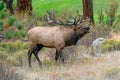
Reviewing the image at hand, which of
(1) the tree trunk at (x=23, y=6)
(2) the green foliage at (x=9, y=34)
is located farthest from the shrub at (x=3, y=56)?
(1) the tree trunk at (x=23, y=6)

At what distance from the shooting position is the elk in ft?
53.1

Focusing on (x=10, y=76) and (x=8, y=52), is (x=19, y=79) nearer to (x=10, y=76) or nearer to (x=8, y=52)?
(x=10, y=76)

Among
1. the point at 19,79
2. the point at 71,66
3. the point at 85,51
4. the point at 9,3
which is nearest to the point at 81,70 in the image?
the point at 71,66

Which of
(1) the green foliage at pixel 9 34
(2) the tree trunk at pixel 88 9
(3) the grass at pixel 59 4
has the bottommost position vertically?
(3) the grass at pixel 59 4

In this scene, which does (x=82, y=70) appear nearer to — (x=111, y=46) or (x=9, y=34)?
(x=9, y=34)

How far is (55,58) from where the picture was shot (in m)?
16.4

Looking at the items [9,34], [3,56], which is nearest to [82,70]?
[9,34]

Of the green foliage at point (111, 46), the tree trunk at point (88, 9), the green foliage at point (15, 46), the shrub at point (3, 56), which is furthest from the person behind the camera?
the tree trunk at point (88, 9)

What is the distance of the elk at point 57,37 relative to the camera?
1617 centimetres

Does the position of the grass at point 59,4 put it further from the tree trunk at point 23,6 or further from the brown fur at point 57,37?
the brown fur at point 57,37

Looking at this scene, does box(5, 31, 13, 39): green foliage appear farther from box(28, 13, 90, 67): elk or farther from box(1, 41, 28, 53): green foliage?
box(1, 41, 28, 53): green foliage

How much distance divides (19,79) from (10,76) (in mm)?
316

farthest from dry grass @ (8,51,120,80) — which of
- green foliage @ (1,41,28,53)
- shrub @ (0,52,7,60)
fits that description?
green foliage @ (1,41,28,53)

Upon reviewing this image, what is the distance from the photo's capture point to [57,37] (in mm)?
16219
